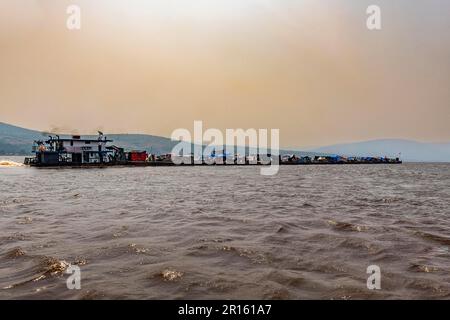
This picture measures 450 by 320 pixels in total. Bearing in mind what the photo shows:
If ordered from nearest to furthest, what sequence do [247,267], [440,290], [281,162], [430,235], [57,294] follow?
[57,294] → [440,290] → [247,267] → [430,235] → [281,162]

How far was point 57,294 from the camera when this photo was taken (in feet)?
23.2

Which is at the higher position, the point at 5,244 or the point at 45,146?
the point at 45,146

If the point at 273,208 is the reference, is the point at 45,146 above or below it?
above

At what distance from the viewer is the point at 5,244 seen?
11398mm

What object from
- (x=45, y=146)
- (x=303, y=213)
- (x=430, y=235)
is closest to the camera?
(x=430, y=235)

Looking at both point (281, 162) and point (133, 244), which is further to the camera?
point (281, 162)

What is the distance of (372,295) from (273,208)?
13.9m

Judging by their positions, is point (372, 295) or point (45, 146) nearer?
point (372, 295)
